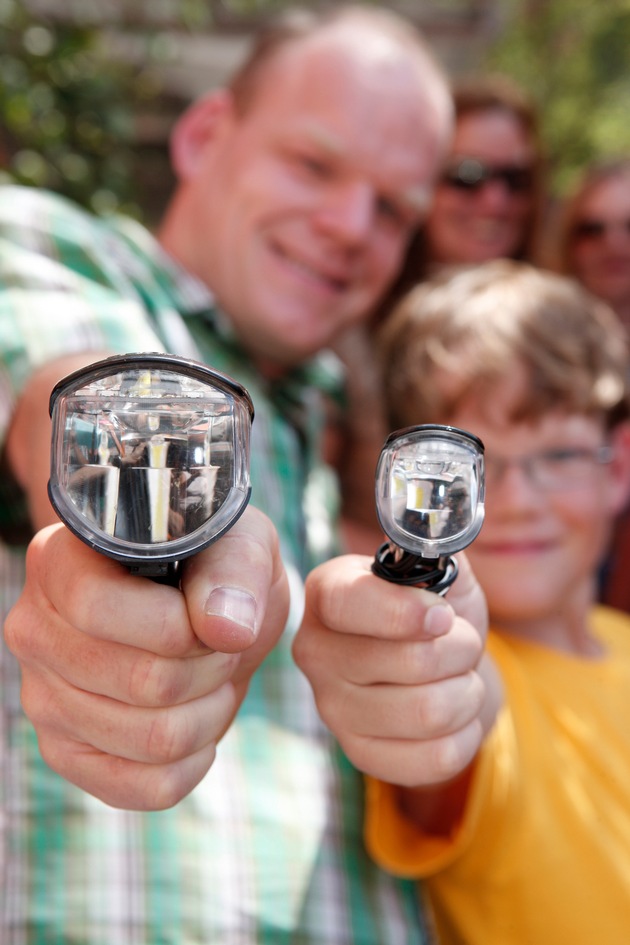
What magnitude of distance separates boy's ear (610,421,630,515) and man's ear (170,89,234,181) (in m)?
1.50

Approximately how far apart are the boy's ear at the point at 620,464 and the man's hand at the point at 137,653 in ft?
4.05

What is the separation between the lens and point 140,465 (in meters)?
0.62

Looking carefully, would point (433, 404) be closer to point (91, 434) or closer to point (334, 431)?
point (334, 431)

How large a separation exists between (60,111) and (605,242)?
2.31m

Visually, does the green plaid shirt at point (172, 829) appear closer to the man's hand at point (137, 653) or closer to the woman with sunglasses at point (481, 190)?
the man's hand at point (137, 653)

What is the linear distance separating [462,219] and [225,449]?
2698 mm

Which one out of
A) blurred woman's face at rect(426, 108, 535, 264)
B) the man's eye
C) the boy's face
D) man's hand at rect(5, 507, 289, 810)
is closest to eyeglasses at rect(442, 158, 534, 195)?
blurred woman's face at rect(426, 108, 535, 264)

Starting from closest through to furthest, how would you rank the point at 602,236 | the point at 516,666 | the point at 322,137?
the point at 516,666, the point at 322,137, the point at 602,236

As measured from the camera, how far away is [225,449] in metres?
0.64

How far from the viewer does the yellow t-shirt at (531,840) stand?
1190 millimetres

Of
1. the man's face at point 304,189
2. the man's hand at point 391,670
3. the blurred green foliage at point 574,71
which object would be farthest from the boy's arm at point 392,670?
the blurred green foliage at point 574,71

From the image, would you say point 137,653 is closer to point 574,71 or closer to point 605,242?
point 605,242

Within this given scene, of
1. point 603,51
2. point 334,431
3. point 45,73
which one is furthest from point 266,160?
point 603,51

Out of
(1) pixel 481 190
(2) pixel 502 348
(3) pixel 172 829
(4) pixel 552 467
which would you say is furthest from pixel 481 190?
(3) pixel 172 829
